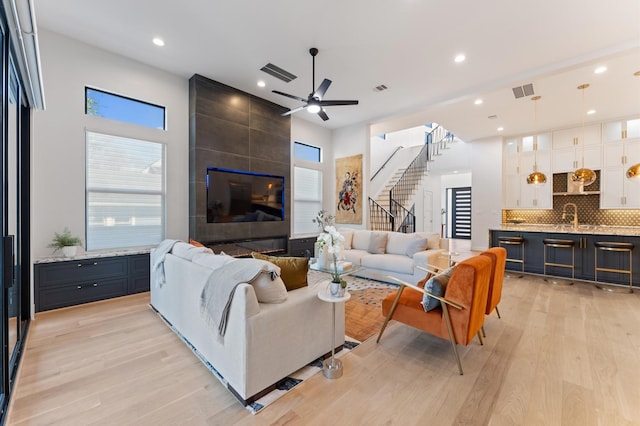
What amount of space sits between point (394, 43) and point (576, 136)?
6.24 meters

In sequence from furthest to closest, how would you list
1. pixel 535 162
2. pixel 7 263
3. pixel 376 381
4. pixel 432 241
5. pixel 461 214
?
pixel 461 214 → pixel 535 162 → pixel 432 241 → pixel 376 381 → pixel 7 263

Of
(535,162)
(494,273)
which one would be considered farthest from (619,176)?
(494,273)

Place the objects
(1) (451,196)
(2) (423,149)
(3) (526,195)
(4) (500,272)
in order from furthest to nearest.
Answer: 1. (1) (451,196)
2. (2) (423,149)
3. (3) (526,195)
4. (4) (500,272)

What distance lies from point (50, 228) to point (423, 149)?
10055mm

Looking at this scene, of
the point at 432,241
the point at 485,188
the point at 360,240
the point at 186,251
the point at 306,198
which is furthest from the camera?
the point at 485,188

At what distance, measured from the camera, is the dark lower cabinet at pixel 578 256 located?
4.57m

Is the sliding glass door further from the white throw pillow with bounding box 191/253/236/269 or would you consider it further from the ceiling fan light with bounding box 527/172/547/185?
the ceiling fan light with bounding box 527/172/547/185

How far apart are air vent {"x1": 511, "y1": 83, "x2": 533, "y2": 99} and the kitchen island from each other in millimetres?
2667

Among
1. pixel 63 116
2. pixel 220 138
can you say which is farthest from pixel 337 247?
pixel 63 116

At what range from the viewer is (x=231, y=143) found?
209 inches

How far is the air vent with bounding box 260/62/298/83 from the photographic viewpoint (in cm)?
454

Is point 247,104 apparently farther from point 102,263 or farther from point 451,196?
point 451,196

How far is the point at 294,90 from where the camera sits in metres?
5.35

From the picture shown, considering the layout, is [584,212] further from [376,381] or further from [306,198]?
[376,381]
